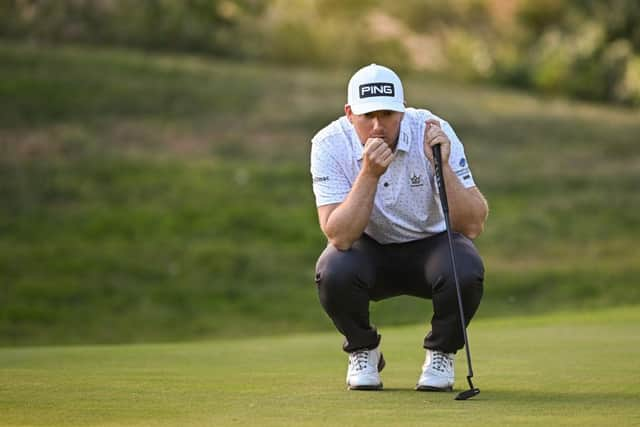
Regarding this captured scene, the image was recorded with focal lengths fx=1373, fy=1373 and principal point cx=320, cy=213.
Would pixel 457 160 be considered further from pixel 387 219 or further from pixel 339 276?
pixel 339 276

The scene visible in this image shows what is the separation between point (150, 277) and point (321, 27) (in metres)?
25.3

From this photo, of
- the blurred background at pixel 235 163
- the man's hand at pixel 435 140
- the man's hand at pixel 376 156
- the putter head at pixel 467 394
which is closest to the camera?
the putter head at pixel 467 394

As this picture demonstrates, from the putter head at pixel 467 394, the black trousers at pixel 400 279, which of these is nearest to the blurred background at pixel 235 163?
the black trousers at pixel 400 279

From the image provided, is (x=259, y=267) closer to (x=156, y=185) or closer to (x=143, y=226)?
(x=143, y=226)

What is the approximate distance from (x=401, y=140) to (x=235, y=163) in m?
21.3

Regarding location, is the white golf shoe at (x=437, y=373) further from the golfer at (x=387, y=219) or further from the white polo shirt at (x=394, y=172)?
the white polo shirt at (x=394, y=172)

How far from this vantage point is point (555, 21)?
52.5 metres

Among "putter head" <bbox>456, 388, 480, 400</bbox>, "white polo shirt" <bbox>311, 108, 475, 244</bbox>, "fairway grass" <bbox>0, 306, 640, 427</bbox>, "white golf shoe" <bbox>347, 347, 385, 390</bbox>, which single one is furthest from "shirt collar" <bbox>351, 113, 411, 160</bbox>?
"putter head" <bbox>456, 388, 480, 400</bbox>

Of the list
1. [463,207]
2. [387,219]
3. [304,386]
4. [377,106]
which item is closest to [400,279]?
[387,219]

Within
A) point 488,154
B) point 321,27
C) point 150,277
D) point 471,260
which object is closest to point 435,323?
point 471,260

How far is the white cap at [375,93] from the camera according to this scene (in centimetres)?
607

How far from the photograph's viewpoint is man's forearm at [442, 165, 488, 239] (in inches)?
243

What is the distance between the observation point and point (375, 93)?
239 inches

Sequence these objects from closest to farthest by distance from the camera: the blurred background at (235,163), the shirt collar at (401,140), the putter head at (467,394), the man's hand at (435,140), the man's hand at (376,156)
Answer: the putter head at (467,394), the man's hand at (376,156), the man's hand at (435,140), the shirt collar at (401,140), the blurred background at (235,163)
